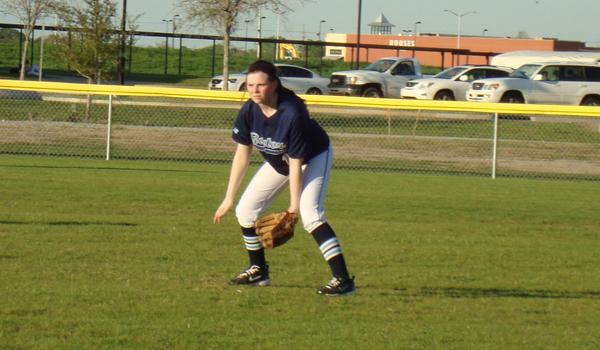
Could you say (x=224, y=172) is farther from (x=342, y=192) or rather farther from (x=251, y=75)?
(x=251, y=75)

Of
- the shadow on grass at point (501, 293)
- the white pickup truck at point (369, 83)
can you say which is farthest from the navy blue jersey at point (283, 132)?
the white pickup truck at point (369, 83)

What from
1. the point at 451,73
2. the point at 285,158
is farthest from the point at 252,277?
the point at 451,73

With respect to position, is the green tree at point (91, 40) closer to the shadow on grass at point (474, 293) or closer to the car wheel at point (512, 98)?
the car wheel at point (512, 98)

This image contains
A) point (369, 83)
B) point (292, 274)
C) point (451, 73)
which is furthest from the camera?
point (451, 73)

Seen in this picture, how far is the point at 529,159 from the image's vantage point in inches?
844

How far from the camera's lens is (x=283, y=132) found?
712 cm

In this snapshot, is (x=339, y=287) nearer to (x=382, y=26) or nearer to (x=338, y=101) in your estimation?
(x=338, y=101)

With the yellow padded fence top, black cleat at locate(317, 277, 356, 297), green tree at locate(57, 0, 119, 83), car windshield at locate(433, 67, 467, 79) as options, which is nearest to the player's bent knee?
black cleat at locate(317, 277, 356, 297)

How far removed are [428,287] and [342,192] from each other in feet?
23.5

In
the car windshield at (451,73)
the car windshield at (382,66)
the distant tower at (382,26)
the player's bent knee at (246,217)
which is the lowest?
the player's bent knee at (246,217)

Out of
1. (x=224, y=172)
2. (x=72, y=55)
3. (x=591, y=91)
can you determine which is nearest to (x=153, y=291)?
(x=224, y=172)

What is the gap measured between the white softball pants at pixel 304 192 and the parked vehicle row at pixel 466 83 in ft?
80.7

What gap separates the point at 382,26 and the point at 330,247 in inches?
4108

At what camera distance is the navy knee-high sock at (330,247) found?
289 inches
